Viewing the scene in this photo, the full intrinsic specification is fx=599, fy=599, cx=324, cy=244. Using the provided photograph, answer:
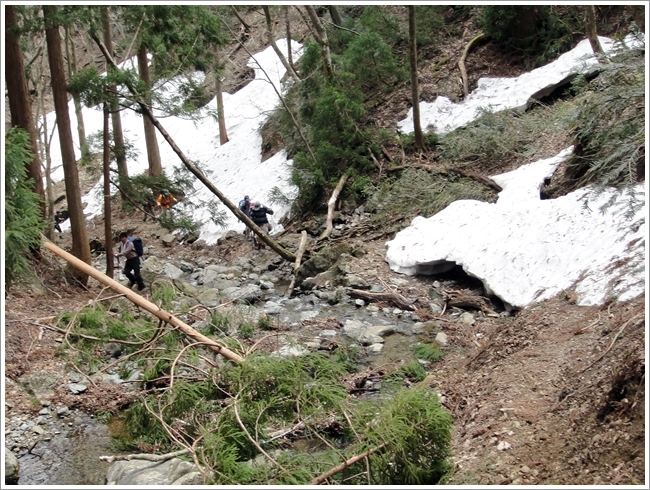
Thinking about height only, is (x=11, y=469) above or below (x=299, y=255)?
above

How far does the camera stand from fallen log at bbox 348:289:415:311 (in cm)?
1026

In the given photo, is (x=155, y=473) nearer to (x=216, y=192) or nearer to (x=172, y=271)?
(x=216, y=192)

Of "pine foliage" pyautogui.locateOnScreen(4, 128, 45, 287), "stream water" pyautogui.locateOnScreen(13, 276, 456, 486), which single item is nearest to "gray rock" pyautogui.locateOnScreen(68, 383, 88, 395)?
"stream water" pyautogui.locateOnScreen(13, 276, 456, 486)

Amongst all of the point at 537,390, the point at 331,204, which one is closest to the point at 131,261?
the point at 331,204

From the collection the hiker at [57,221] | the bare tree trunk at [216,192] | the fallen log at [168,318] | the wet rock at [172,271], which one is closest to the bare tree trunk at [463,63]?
the bare tree trunk at [216,192]

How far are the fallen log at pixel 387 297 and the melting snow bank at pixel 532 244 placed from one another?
3.65ft

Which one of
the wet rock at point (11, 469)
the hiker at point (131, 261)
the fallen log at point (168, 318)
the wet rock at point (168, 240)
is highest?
the fallen log at point (168, 318)

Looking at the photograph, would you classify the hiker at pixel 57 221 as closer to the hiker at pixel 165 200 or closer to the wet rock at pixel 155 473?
the hiker at pixel 165 200

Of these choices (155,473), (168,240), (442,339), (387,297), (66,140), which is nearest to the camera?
(155,473)

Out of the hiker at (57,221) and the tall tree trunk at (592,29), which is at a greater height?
the tall tree trunk at (592,29)

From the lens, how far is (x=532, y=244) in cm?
925

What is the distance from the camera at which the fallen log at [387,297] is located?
10257 millimetres

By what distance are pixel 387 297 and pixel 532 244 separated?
2.67 m

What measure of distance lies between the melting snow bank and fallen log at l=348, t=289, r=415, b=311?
3.65 feet
